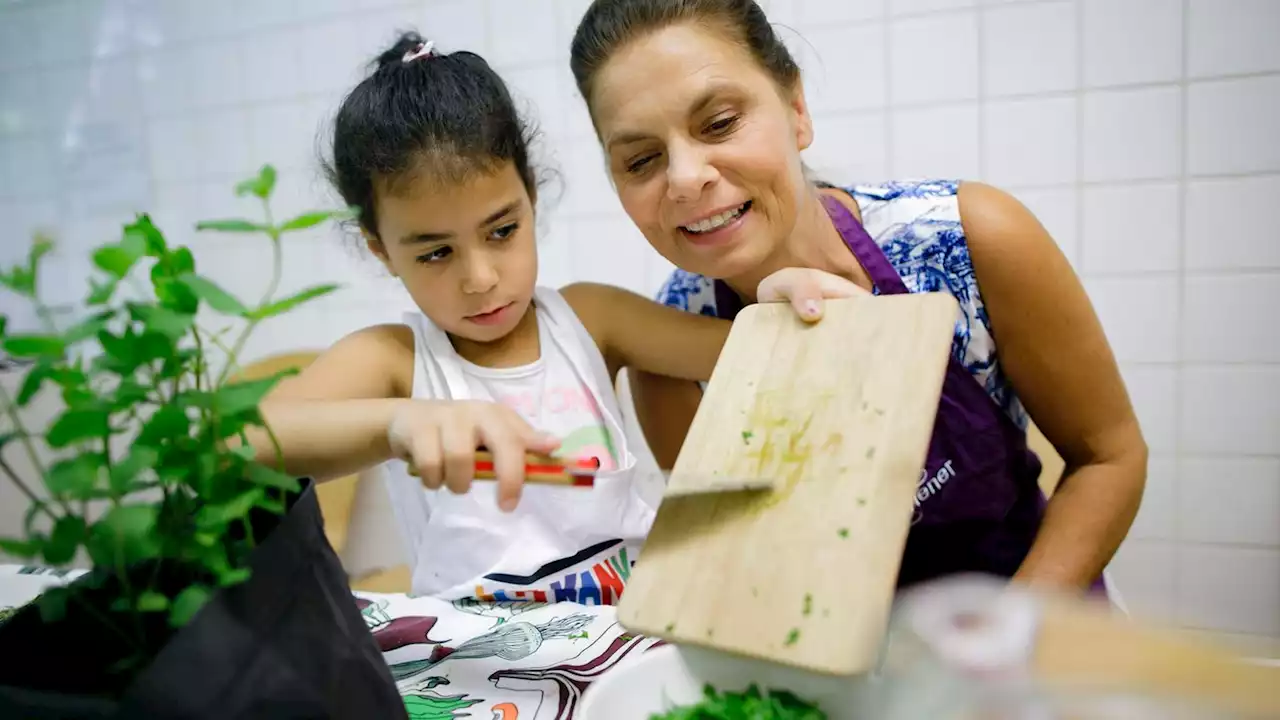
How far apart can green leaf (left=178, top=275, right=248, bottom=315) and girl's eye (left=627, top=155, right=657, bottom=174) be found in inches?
21.2

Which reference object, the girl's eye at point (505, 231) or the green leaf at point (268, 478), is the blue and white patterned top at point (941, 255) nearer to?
the girl's eye at point (505, 231)

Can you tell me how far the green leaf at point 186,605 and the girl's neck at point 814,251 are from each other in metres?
0.68

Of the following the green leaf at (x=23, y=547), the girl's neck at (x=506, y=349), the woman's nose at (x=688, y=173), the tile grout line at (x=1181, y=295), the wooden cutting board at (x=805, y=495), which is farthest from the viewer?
the tile grout line at (x=1181, y=295)

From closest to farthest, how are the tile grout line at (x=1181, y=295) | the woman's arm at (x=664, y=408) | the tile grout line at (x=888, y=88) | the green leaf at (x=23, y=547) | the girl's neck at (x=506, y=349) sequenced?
the green leaf at (x=23, y=547) → the girl's neck at (x=506, y=349) → the woman's arm at (x=664, y=408) → the tile grout line at (x=1181, y=295) → the tile grout line at (x=888, y=88)

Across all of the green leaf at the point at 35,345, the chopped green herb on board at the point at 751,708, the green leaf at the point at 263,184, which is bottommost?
the chopped green herb on board at the point at 751,708

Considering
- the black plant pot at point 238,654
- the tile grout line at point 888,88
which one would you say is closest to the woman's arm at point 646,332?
the black plant pot at point 238,654

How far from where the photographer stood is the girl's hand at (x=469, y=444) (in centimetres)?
52

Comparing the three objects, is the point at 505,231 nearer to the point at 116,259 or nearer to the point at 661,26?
the point at 661,26

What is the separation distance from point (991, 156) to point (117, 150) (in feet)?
6.27

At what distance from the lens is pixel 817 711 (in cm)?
51

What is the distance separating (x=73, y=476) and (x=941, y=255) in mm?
809

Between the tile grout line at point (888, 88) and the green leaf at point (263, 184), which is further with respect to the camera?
the tile grout line at point (888, 88)

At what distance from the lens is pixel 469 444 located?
544 millimetres

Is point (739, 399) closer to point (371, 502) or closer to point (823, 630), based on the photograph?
point (823, 630)
